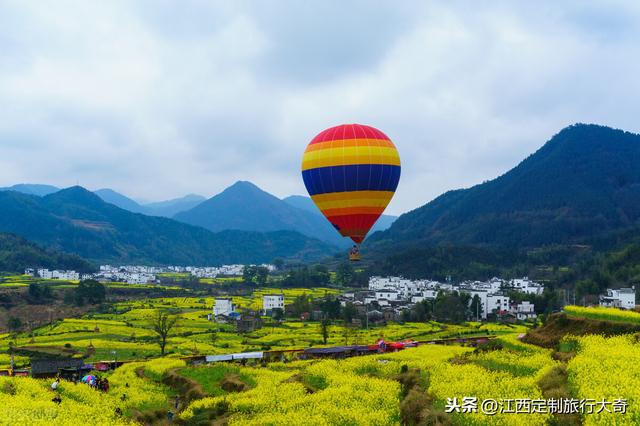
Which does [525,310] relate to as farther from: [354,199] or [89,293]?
[89,293]

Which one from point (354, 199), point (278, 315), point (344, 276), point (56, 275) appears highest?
point (354, 199)

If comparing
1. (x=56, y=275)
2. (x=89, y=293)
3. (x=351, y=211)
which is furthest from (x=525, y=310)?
(x=56, y=275)

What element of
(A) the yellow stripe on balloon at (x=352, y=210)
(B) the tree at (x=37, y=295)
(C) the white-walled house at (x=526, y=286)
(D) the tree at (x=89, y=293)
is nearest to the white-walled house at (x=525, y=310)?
(C) the white-walled house at (x=526, y=286)

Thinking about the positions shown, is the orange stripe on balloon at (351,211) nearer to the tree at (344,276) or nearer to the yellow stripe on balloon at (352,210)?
the yellow stripe on balloon at (352,210)

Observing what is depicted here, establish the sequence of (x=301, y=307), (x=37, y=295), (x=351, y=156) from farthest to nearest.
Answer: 1. (x=37, y=295)
2. (x=301, y=307)
3. (x=351, y=156)

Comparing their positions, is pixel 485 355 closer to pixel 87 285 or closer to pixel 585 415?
pixel 585 415

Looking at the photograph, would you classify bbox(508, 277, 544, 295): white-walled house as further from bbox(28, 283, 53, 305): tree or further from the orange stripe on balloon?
bbox(28, 283, 53, 305): tree

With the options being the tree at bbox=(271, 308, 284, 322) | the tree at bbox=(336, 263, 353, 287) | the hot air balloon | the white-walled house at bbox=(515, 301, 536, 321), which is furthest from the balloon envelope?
the tree at bbox=(336, 263, 353, 287)
